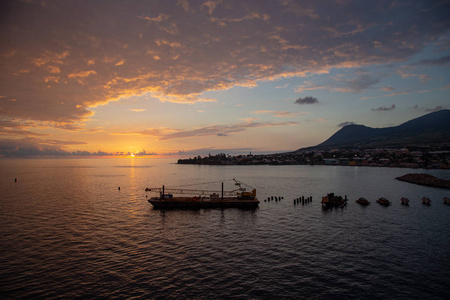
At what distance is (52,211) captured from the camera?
5653 cm

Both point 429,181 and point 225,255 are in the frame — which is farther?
point 429,181

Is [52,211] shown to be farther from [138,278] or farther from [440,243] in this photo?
[440,243]

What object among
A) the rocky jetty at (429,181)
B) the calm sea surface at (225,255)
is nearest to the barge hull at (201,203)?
the calm sea surface at (225,255)

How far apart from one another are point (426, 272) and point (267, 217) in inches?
1148

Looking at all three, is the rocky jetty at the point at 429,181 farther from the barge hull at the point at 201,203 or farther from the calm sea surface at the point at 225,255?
the barge hull at the point at 201,203

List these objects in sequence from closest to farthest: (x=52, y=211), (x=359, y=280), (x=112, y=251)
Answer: (x=359, y=280)
(x=112, y=251)
(x=52, y=211)

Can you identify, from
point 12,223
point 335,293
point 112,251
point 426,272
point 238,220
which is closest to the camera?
point 335,293

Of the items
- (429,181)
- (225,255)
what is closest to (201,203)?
(225,255)

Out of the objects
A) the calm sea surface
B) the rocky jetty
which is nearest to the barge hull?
the calm sea surface

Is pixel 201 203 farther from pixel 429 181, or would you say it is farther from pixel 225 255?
pixel 429 181

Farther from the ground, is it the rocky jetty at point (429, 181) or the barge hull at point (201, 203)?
the barge hull at point (201, 203)

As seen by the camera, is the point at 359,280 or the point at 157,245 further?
the point at 157,245

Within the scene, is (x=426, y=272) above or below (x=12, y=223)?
below

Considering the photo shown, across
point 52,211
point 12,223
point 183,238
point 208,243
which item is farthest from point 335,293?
point 52,211
